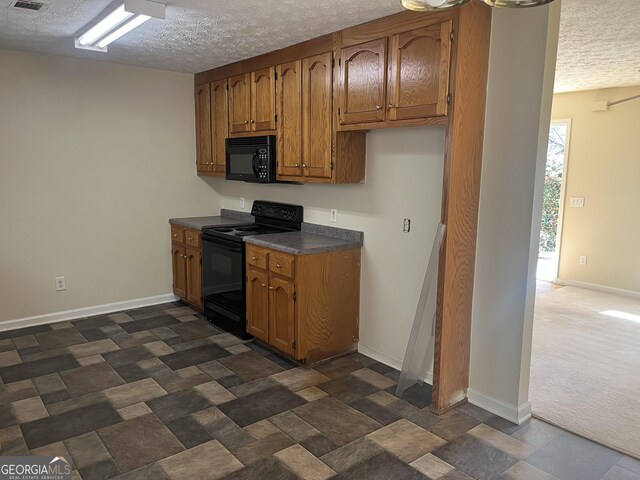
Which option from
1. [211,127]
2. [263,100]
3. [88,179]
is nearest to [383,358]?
[263,100]

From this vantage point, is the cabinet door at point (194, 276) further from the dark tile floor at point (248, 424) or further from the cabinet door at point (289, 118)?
the cabinet door at point (289, 118)

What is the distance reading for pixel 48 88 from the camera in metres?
4.24

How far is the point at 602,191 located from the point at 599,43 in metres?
2.65

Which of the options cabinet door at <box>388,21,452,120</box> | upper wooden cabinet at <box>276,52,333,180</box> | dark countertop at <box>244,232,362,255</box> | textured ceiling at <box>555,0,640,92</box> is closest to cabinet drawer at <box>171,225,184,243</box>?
dark countertop at <box>244,232,362,255</box>

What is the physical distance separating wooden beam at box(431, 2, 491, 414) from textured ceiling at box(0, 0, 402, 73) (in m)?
0.49

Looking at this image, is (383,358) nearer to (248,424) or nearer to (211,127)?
(248,424)

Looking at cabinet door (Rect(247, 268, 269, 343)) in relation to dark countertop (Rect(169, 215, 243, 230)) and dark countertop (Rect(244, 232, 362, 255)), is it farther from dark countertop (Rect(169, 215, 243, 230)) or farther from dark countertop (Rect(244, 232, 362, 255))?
dark countertop (Rect(169, 215, 243, 230))

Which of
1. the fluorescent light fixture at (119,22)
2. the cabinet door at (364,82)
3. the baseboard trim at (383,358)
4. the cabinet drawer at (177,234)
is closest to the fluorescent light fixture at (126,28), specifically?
the fluorescent light fixture at (119,22)

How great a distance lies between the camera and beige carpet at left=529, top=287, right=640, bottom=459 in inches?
112

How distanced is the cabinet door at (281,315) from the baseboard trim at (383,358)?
61 cm

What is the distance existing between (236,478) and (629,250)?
208 inches

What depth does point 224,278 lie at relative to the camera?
4.21 m

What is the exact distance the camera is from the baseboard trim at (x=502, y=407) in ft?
9.25

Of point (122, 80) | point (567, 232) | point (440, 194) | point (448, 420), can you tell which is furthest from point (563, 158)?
point (122, 80)
